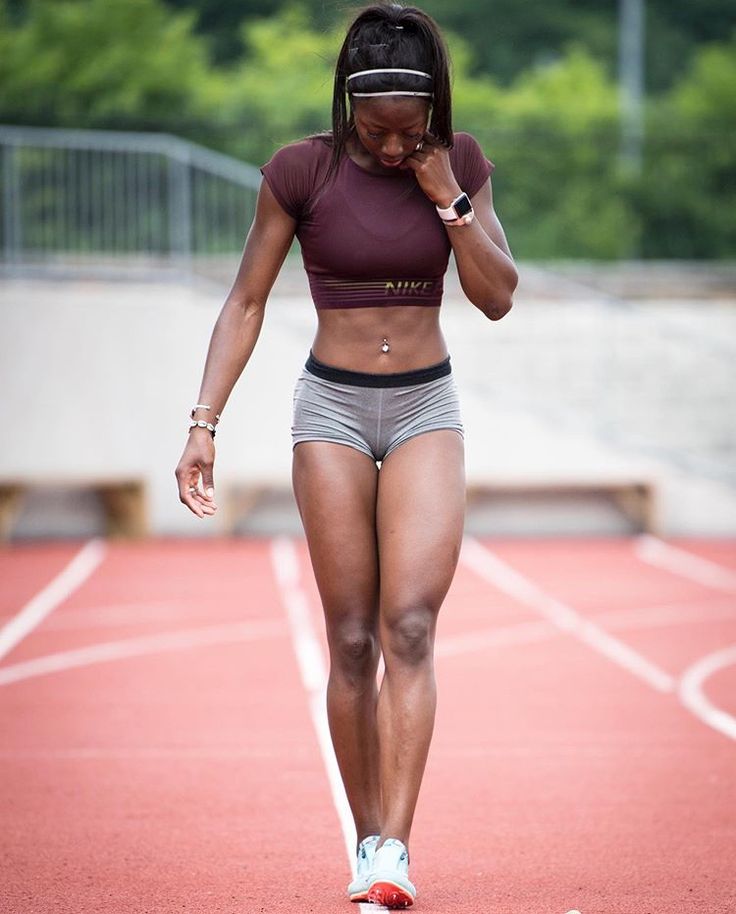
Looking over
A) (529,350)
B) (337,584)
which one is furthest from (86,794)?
(529,350)

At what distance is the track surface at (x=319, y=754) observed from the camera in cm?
482

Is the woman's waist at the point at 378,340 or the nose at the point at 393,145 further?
the woman's waist at the point at 378,340

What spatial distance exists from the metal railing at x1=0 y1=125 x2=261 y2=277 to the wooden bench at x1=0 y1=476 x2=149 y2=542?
2.14 meters

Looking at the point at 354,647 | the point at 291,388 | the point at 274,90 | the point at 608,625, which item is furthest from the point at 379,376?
the point at 274,90

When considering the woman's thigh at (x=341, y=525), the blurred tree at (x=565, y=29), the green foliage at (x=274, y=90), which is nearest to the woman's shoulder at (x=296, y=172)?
the woman's thigh at (x=341, y=525)

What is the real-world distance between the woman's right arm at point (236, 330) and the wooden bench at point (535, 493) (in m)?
12.4

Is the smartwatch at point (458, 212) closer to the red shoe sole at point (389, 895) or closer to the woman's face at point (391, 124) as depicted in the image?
the woman's face at point (391, 124)

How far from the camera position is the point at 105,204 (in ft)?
58.8

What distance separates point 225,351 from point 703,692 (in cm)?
452

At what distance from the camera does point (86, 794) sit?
613 cm

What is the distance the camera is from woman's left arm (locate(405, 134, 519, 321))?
4297mm

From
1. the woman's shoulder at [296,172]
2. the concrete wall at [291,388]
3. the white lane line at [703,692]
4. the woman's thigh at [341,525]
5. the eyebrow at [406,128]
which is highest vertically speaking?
the eyebrow at [406,128]

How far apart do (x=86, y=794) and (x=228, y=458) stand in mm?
11219

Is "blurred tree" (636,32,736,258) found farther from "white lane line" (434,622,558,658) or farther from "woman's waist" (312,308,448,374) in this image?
"woman's waist" (312,308,448,374)
